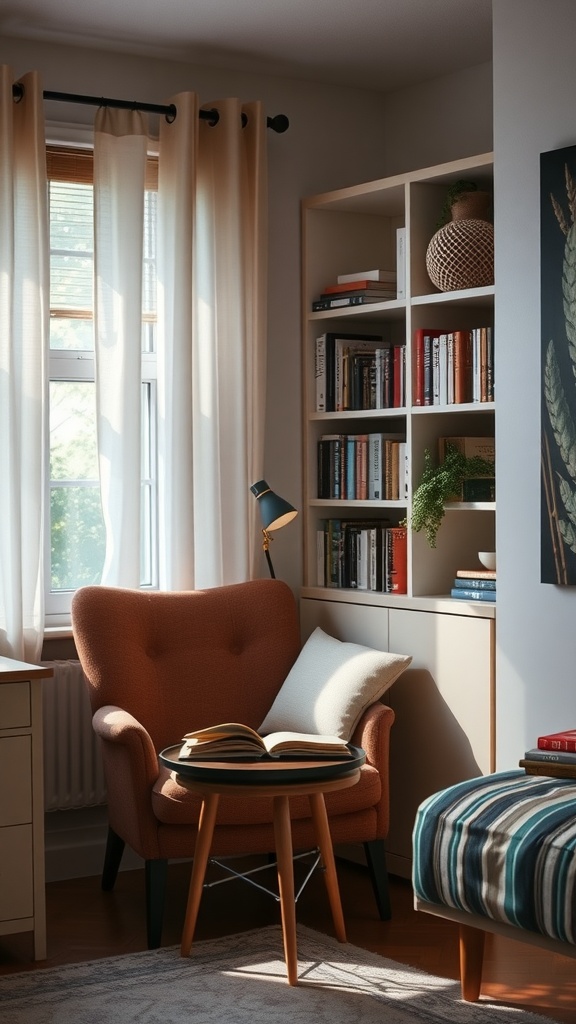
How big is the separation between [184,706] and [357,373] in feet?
4.33

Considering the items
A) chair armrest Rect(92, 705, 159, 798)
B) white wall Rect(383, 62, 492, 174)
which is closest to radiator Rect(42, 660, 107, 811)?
chair armrest Rect(92, 705, 159, 798)

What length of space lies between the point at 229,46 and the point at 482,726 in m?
2.39

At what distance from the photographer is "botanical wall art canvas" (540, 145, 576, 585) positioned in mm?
3420

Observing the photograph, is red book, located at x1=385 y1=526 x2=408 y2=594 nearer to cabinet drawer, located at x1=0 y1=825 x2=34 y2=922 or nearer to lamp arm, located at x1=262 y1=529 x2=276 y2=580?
lamp arm, located at x1=262 y1=529 x2=276 y2=580

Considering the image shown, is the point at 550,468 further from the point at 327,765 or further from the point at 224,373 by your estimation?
the point at 224,373

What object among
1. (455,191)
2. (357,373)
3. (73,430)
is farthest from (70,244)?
(455,191)

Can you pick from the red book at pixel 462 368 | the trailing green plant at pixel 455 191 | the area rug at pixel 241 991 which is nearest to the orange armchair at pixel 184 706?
the area rug at pixel 241 991

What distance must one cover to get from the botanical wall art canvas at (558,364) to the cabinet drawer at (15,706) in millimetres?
1437

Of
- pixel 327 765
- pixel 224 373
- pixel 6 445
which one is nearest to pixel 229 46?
pixel 224 373

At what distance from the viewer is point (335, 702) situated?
12.8 feet

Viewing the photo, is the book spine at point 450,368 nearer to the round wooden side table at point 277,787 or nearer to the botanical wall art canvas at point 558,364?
the botanical wall art canvas at point 558,364

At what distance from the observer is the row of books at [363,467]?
436 cm

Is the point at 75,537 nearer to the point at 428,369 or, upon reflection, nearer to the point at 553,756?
the point at 428,369

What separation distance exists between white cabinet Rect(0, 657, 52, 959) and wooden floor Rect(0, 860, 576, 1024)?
0.13 metres
